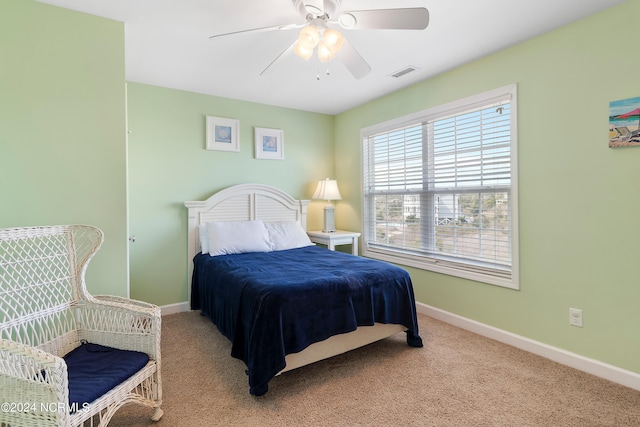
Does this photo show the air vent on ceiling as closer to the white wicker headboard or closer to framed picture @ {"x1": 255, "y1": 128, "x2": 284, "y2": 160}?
framed picture @ {"x1": 255, "y1": 128, "x2": 284, "y2": 160}

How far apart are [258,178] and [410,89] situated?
6.77 ft

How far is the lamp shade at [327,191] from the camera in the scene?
13.5 ft

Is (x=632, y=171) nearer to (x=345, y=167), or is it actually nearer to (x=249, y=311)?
(x=249, y=311)

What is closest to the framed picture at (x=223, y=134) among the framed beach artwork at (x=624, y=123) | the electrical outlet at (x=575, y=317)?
the framed beach artwork at (x=624, y=123)

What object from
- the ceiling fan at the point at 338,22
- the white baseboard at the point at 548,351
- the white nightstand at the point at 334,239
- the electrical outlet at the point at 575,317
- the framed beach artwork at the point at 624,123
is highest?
the ceiling fan at the point at 338,22

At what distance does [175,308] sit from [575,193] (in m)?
3.78

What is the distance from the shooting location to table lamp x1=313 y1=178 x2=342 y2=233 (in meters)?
4.14

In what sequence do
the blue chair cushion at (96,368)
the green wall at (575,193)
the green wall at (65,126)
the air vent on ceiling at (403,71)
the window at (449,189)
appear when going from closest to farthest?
the blue chair cushion at (96,368), the green wall at (65,126), the green wall at (575,193), the window at (449,189), the air vent on ceiling at (403,71)

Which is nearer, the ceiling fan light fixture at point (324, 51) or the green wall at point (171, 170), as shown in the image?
the ceiling fan light fixture at point (324, 51)

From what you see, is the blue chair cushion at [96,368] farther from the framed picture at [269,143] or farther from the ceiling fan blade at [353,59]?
the framed picture at [269,143]

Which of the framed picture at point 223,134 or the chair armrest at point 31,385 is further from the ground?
the framed picture at point 223,134

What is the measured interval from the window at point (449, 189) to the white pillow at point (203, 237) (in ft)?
6.52

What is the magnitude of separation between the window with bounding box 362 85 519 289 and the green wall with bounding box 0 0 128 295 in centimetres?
273

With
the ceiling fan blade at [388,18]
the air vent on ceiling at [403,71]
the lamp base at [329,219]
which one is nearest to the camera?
the ceiling fan blade at [388,18]
